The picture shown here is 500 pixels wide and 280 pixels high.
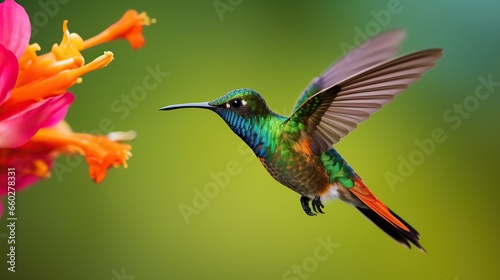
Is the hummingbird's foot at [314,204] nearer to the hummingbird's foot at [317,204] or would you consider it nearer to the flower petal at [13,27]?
the hummingbird's foot at [317,204]

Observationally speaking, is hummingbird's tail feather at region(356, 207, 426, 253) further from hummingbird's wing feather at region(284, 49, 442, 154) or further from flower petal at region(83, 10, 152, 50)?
flower petal at region(83, 10, 152, 50)

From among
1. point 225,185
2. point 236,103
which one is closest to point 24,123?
point 236,103

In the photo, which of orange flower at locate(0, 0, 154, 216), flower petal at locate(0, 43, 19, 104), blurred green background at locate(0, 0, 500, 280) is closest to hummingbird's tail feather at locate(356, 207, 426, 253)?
orange flower at locate(0, 0, 154, 216)

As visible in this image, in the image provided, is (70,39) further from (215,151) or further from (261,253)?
(261,253)

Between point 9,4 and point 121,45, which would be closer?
point 9,4

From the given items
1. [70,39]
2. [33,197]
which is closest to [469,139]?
[33,197]

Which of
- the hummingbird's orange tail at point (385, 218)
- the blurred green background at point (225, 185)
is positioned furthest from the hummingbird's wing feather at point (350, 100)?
the blurred green background at point (225, 185)

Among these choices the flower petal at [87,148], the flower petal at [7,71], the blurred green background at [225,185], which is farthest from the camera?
the blurred green background at [225,185]
